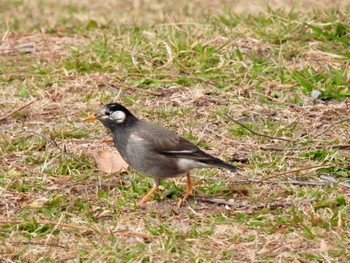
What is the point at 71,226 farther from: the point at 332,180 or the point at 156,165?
the point at 332,180

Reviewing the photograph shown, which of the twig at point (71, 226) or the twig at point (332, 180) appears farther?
the twig at point (332, 180)

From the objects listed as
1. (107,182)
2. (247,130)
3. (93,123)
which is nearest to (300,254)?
(107,182)

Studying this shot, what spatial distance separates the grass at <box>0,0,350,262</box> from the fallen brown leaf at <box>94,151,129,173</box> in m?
0.07

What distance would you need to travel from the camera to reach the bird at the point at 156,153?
591cm

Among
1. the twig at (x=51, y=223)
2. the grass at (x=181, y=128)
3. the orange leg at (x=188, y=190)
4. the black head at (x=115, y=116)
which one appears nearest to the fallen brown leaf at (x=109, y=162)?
the grass at (x=181, y=128)

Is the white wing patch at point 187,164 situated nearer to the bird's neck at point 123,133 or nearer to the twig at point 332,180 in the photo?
the bird's neck at point 123,133

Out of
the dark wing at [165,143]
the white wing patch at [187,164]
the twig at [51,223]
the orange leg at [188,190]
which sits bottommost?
the orange leg at [188,190]

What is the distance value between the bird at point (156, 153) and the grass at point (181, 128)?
0.19 metres

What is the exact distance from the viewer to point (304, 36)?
28.6ft

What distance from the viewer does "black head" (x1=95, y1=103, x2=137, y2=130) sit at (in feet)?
20.3

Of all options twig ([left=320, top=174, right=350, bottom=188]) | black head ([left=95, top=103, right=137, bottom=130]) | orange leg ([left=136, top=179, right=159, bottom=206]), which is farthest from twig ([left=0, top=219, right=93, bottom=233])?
twig ([left=320, top=174, right=350, bottom=188])

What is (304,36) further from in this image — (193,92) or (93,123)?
(93,123)

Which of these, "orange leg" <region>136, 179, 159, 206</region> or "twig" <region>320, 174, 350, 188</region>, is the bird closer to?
"orange leg" <region>136, 179, 159, 206</region>

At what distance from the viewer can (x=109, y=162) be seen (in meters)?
6.53
